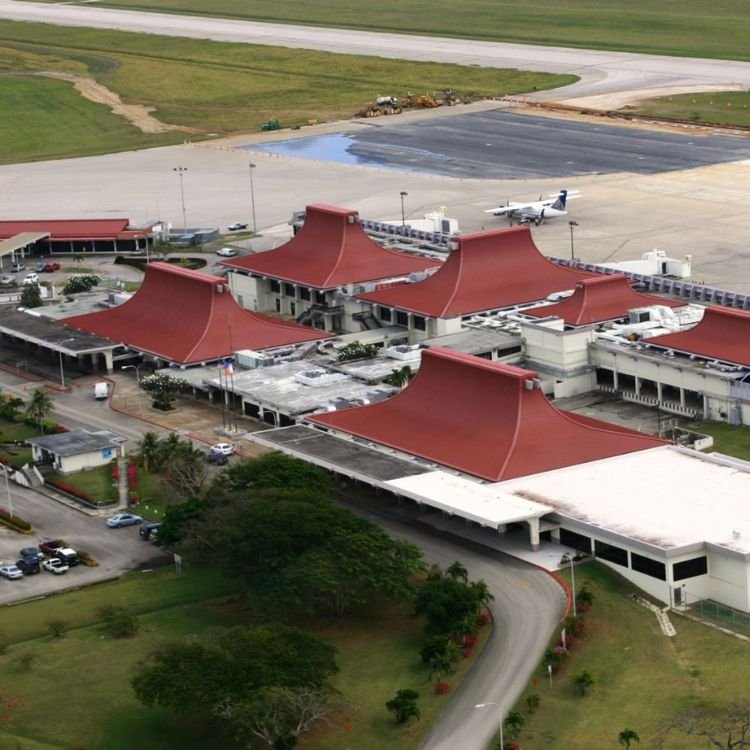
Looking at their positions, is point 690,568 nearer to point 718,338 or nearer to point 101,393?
point 718,338

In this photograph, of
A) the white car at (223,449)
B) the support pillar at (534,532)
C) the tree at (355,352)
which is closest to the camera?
the support pillar at (534,532)

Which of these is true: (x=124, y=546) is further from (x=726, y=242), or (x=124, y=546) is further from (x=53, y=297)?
(x=726, y=242)

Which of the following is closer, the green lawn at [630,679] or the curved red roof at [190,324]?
the green lawn at [630,679]

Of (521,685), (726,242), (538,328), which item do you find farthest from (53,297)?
(521,685)

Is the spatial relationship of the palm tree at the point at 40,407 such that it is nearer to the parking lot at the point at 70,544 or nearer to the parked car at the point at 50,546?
the parking lot at the point at 70,544

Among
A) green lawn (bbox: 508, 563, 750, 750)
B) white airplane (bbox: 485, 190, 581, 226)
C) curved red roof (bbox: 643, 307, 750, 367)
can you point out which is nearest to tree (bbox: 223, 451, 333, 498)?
green lawn (bbox: 508, 563, 750, 750)

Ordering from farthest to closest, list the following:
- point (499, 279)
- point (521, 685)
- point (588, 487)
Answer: point (499, 279) → point (588, 487) → point (521, 685)

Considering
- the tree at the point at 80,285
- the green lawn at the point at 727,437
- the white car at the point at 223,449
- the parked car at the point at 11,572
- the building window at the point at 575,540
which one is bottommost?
the tree at the point at 80,285

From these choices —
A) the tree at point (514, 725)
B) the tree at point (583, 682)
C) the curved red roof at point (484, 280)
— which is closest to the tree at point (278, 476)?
the tree at point (583, 682)

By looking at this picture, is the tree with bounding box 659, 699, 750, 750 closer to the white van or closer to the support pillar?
the support pillar
